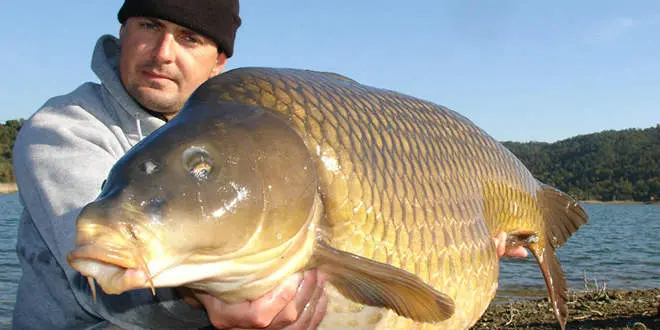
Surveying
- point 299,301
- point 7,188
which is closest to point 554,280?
point 299,301

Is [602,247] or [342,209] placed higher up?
[342,209]

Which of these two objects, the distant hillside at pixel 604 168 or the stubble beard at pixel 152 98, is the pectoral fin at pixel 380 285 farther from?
the distant hillside at pixel 604 168

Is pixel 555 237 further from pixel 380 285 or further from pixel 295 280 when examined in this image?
pixel 295 280

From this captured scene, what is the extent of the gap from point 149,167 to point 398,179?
947 mm

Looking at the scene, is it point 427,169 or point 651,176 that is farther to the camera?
point 651,176

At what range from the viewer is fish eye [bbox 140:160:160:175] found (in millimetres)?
1556

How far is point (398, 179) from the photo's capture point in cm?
220

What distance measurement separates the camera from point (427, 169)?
7.93 feet

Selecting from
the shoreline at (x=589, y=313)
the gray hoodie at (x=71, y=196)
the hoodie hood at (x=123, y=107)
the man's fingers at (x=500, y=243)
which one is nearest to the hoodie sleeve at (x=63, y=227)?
the gray hoodie at (x=71, y=196)

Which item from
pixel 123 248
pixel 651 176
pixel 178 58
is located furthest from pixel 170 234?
pixel 651 176

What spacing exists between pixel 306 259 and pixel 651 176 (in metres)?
84.4

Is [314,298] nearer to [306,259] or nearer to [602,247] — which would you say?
[306,259]

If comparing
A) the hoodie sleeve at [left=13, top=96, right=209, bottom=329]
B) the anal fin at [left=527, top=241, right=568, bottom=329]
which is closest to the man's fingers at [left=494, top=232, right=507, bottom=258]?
the anal fin at [left=527, top=241, right=568, bottom=329]

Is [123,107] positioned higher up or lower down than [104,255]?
higher up
